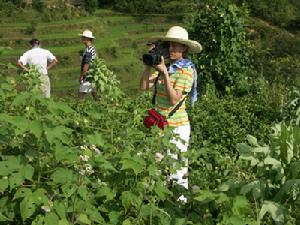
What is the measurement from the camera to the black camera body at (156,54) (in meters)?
4.06

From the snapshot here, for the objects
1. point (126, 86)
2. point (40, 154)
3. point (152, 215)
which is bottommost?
point (126, 86)

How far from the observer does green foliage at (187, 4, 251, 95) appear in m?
9.53

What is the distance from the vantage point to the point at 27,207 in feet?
8.20

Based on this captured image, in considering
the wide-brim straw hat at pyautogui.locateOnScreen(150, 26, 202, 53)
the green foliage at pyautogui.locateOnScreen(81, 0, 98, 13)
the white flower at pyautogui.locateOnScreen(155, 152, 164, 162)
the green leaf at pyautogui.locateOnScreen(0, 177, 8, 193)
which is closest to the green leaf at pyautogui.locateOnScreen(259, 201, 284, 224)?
the white flower at pyautogui.locateOnScreen(155, 152, 164, 162)

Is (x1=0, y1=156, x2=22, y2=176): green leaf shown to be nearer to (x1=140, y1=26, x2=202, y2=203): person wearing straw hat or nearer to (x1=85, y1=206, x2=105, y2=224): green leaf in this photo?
(x1=85, y1=206, x2=105, y2=224): green leaf

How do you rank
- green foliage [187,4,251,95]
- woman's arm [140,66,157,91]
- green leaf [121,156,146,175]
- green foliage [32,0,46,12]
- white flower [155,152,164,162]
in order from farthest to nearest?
1. green foliage [32,0,46,12]
2. green foliage [187,4,251,95]
3. woman's arm [140,66,157,91]
4. white flower [155,152,164,162]
5. green leaf [121,156,146,175]

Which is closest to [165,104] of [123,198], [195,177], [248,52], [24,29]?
[195,177]

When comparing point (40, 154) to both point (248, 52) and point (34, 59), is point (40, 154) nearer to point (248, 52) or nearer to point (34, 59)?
point (34, 59)

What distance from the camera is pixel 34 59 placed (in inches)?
355

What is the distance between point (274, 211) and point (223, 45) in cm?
695

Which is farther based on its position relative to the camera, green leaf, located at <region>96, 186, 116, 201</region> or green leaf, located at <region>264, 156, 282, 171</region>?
green leaf, located at <region>264, 156, 282, 171</region>

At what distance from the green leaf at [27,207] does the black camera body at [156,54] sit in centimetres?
176

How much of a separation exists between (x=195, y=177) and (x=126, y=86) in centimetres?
2428

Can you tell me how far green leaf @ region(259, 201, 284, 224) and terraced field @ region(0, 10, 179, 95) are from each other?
2169cm
